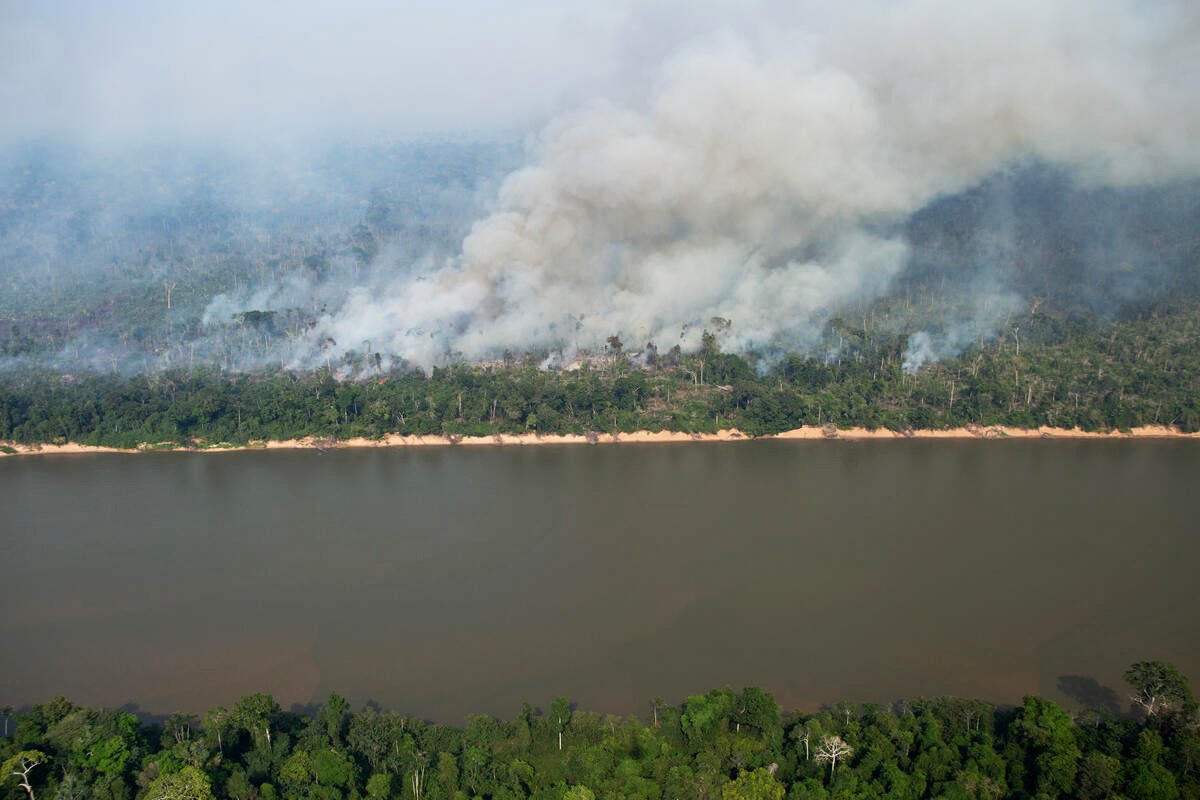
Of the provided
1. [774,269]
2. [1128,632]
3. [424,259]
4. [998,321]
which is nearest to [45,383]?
[424,259]

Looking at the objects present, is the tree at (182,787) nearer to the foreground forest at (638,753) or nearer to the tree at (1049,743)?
the foreground forest at (638,753)

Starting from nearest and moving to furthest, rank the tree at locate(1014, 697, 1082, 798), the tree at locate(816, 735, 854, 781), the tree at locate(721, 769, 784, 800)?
the tree at locate(721, 769, 784, 800) → the tree at locate(1014, 697, 1082, 798) → the tree at locate(816, 735, 854, 781)

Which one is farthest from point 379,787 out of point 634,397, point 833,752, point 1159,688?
point 634,397

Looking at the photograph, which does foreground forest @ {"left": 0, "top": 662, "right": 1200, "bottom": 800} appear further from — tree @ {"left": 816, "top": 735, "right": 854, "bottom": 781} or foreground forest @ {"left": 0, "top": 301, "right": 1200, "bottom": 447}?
foreground forest @ {"left": 0, "top": 301, "right": 1200, "bottom": 447}

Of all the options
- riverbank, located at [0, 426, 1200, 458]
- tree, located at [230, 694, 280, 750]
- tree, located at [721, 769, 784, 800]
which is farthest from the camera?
riverbank, located at [0, 426, 1200, 458]

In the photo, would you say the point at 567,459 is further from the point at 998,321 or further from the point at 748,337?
the point at 998,321

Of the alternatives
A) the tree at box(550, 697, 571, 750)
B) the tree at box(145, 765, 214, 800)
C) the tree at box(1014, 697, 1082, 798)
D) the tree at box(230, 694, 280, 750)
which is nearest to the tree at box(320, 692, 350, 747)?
the tree at box(230, 694, 280, 750)
